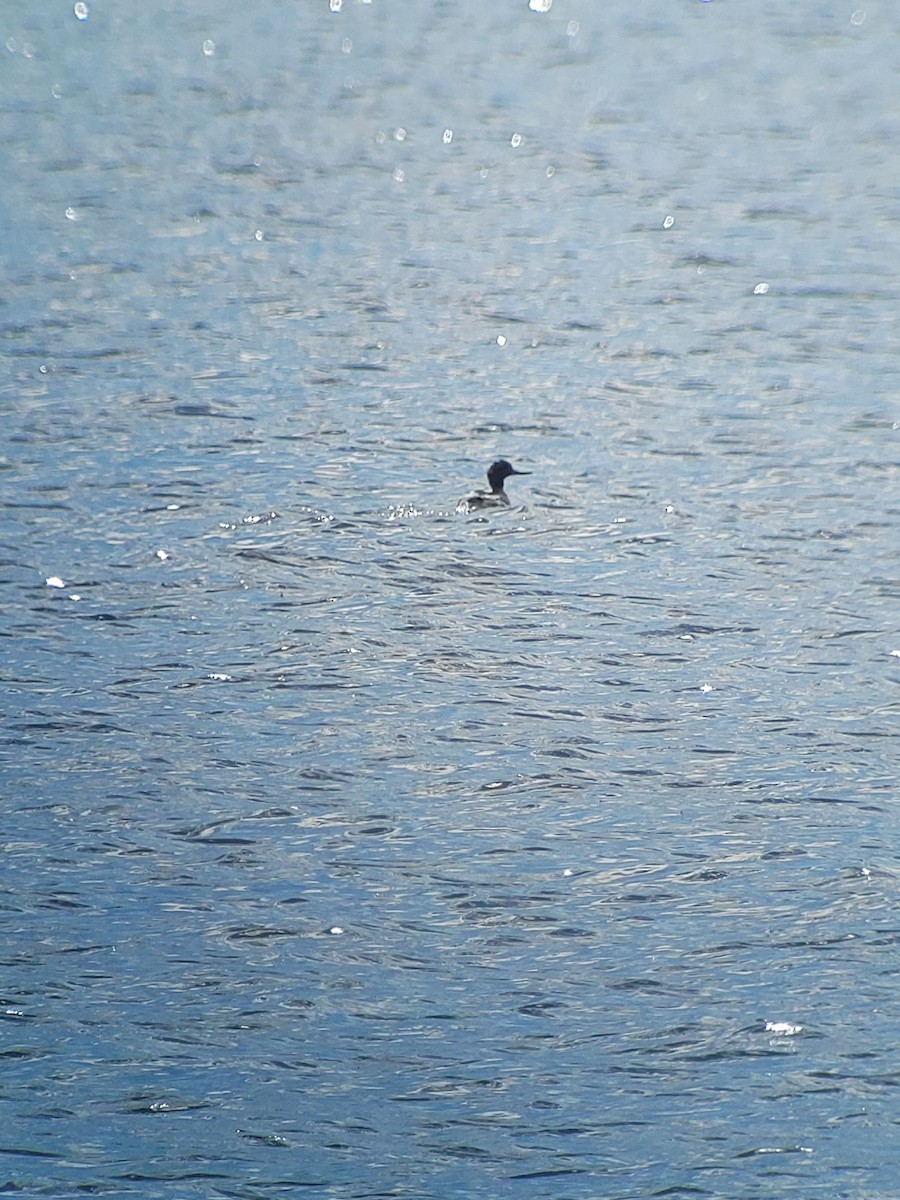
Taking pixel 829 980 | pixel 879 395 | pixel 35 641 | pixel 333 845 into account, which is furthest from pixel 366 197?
pixel 829 980

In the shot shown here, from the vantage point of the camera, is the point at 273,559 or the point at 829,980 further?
the point at 273,559

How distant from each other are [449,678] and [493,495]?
105 inches

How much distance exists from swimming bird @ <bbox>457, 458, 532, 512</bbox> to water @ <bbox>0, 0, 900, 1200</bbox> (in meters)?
0.16

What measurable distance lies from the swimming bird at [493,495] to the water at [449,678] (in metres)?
0.16

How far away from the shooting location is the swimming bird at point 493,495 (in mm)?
12812

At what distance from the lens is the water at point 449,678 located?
711 cm

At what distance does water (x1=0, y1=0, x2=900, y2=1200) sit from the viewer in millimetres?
7113

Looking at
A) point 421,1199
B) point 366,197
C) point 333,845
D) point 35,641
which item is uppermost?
point 366,197

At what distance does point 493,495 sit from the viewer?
42.5 ft

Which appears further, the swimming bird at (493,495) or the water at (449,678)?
the swimming bird at (493,495)

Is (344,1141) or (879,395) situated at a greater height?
(879,395)

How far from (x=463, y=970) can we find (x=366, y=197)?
557 inches

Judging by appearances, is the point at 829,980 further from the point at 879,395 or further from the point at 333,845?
the point at 879,395

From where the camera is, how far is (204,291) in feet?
57.3
